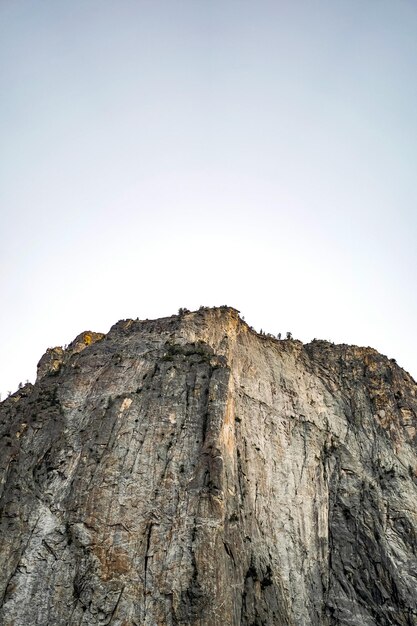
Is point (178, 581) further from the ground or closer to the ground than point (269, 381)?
closer to the ground

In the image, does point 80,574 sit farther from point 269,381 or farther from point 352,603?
point 269,381

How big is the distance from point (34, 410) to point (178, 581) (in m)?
19.6

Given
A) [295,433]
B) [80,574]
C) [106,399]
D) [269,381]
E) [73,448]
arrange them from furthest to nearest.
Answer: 1. [269,381]
2. [295,433]
3. [106,399]
4. [73,448]
5. [80,574]

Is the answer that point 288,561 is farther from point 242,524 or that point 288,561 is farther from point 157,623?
point 157,623

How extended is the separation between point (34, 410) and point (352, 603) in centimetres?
2808

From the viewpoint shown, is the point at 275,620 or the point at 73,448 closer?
the point at 275,620

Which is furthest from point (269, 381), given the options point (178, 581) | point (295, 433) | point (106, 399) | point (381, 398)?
point (178, 581)

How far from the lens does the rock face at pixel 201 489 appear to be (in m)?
36.7

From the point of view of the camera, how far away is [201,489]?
40156mm

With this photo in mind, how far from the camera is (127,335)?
58.2 meters

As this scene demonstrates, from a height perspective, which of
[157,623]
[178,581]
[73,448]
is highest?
[73,448]

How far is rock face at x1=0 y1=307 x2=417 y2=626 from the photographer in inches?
1443

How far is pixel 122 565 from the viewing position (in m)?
37.0

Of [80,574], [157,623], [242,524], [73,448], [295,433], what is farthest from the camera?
[295,433]
